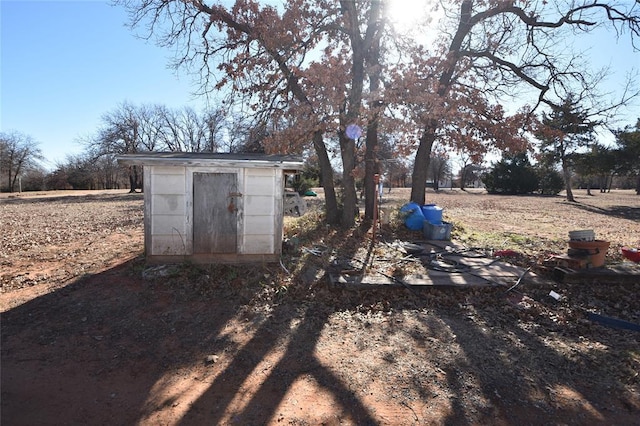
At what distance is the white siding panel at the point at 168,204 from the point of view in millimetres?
6422

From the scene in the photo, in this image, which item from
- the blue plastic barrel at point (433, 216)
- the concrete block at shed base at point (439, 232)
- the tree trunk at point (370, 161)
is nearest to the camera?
the concrete block at shed base at point (439, 232)

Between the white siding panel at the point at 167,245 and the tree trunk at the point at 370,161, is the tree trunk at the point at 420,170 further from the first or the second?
the white siding panel at the point at 167,245

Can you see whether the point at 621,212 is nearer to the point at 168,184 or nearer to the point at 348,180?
the point at 348,180

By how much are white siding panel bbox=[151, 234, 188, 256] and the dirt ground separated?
15.0 inches

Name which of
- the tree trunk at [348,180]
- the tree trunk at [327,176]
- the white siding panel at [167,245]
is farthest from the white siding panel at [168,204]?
the tree trunk at [348,180]

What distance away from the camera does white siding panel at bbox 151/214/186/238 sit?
21.2 ft

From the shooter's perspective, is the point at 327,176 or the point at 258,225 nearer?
the point at 258,225

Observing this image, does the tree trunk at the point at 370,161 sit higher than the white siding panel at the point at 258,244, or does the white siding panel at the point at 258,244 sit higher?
the tree trunk at the point at 370,161

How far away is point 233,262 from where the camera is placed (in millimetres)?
6789

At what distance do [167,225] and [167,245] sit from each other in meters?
0.39

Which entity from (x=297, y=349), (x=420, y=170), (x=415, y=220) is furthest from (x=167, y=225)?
(x=420, y=170)

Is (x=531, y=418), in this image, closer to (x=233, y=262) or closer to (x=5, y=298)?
(x=233, y=262)

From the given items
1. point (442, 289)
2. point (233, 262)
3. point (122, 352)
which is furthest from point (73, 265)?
point (442, 289)

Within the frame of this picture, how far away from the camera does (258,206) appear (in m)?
6.77
